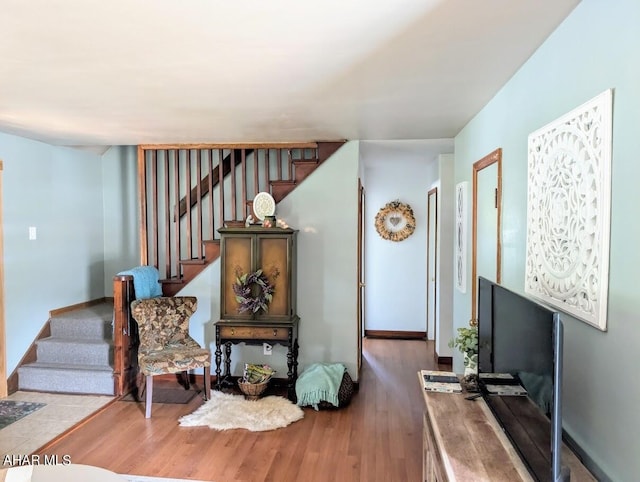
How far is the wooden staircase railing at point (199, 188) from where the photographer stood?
4172 millimetres

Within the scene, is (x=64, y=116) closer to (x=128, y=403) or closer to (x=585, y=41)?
(x=128, y=403)

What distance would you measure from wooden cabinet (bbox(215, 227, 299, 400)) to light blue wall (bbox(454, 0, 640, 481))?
237 cm

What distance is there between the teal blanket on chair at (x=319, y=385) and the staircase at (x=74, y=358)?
→ 1.74 m

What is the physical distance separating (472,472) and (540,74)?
5.49ft

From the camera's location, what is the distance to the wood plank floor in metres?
2.61

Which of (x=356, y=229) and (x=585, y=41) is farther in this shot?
A: (x=356, y=229)

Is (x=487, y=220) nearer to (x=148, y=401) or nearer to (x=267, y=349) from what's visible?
(x=267, y=349)

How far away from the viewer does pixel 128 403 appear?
3.66 meters

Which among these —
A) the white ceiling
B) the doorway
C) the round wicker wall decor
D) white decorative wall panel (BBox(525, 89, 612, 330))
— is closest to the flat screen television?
white decorative wall panel (BBox(525, 89, 612, 330))

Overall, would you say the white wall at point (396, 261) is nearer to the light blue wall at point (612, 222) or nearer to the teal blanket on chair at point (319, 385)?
the teal blanket on chair at point (319, 385)

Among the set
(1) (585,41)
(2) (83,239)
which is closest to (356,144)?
(1) (585,41)

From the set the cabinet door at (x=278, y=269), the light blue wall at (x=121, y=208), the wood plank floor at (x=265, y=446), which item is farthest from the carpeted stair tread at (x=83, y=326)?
the cabinet door at (x=278, y=269)

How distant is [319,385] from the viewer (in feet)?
11.7
